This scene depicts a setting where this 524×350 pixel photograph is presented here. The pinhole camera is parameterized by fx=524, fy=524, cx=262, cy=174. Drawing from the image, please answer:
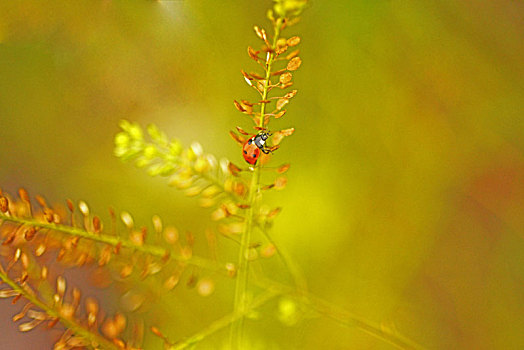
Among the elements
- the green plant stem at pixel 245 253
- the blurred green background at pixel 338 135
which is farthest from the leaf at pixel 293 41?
the blurred green background at pixel 338 135

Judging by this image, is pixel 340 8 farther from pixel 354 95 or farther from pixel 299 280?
pixel 299 280

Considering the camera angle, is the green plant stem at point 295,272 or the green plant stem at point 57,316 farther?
the green plant stem at point 295,272

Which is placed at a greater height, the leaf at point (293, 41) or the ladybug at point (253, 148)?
the leaf at point (293, 41)

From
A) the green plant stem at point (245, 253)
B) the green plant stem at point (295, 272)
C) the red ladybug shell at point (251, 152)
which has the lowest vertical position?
the green plant stem at point (295, 272)

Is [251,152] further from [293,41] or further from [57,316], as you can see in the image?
[57,316]

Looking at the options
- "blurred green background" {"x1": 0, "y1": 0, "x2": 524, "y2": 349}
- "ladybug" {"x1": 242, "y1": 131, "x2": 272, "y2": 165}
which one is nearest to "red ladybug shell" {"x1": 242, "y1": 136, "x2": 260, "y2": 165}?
"ladybug" {"x1": 242, "y1": 131, "x2": 272, "y2": 165}

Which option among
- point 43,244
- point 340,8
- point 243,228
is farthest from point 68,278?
point 340,8

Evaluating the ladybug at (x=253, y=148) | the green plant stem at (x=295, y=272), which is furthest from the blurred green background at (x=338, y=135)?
the ladybug at (x=253, y=148)

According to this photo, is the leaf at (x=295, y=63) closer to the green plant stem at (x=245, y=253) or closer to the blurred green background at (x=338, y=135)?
the green plant stem at (x=245, y=253)
